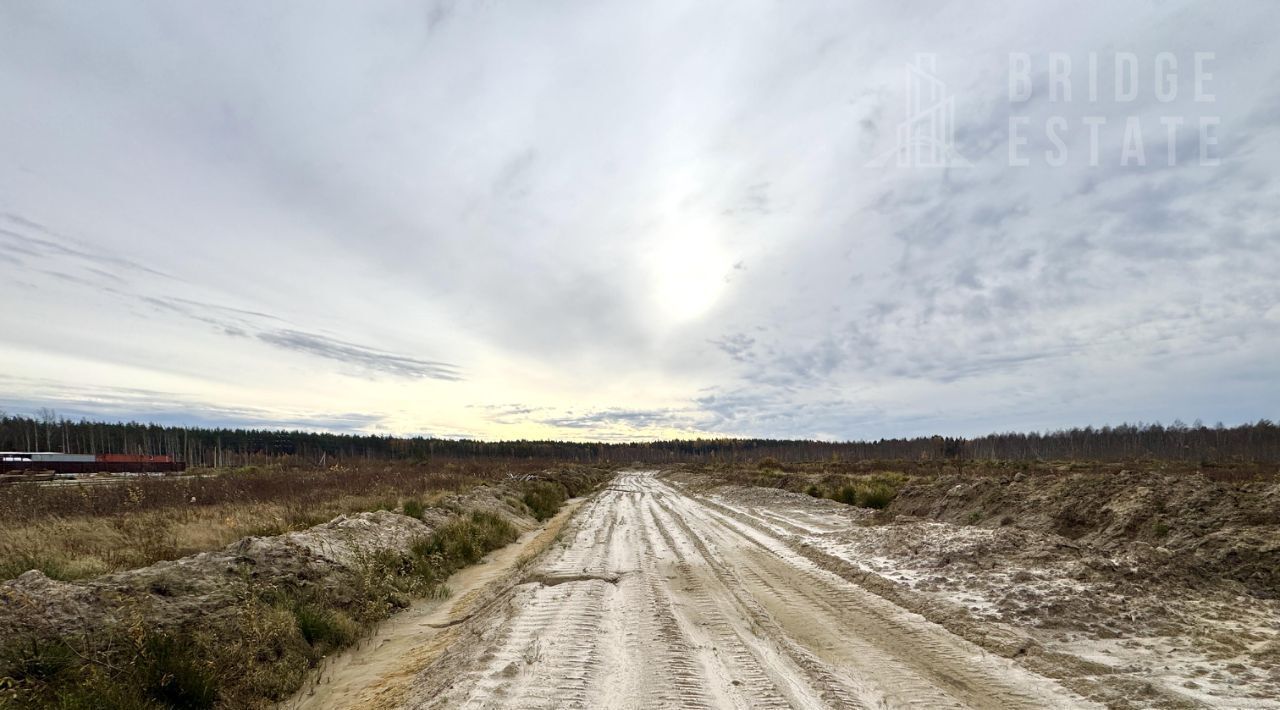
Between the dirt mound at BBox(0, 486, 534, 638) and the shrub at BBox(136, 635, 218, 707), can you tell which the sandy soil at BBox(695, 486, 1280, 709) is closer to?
the shrub at BBox(136, 635, 218, 707)

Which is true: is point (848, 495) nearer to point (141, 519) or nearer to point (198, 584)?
point (198, 584)

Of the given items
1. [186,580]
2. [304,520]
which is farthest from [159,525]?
[186,580]

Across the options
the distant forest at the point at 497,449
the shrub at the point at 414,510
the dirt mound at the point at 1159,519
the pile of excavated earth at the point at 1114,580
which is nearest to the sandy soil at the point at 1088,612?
the pile of excavated earth at the point at 1114,580

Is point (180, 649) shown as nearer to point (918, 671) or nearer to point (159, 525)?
point (918, 671)

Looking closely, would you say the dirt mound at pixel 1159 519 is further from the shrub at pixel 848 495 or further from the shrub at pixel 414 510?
the shrub at pixel 414 510

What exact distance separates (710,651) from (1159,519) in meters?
10.4

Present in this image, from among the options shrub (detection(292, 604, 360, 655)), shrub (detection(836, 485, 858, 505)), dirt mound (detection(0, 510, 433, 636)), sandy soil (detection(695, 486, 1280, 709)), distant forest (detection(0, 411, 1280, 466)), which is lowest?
distant forest (detection(0, 411, 1280, 466))

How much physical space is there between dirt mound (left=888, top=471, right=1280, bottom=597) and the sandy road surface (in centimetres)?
512

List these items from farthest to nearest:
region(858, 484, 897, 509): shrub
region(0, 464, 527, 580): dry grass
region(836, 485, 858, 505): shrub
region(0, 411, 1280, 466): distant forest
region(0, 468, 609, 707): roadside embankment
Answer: region(0, 411, 1280, 466): distant forest < region(836, 485, 858, 505): shrub < region(858, 484, 897, 509): shrub < region(0, 464, 527, 580): dry grass < region(0, 468, 609, 707): roadside embankment

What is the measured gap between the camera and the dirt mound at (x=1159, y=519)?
8.41 metres

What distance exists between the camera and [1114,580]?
8.24 m

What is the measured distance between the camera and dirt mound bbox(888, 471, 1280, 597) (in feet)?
27.6

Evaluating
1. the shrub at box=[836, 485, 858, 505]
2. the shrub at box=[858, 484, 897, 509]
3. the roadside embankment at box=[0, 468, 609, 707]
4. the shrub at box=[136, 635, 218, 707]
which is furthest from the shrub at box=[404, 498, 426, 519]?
the shrub at box=[858, 484, 897, 509]

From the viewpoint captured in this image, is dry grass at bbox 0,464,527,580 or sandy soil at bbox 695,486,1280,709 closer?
sandy soil at bbox 695,486,1280,709
